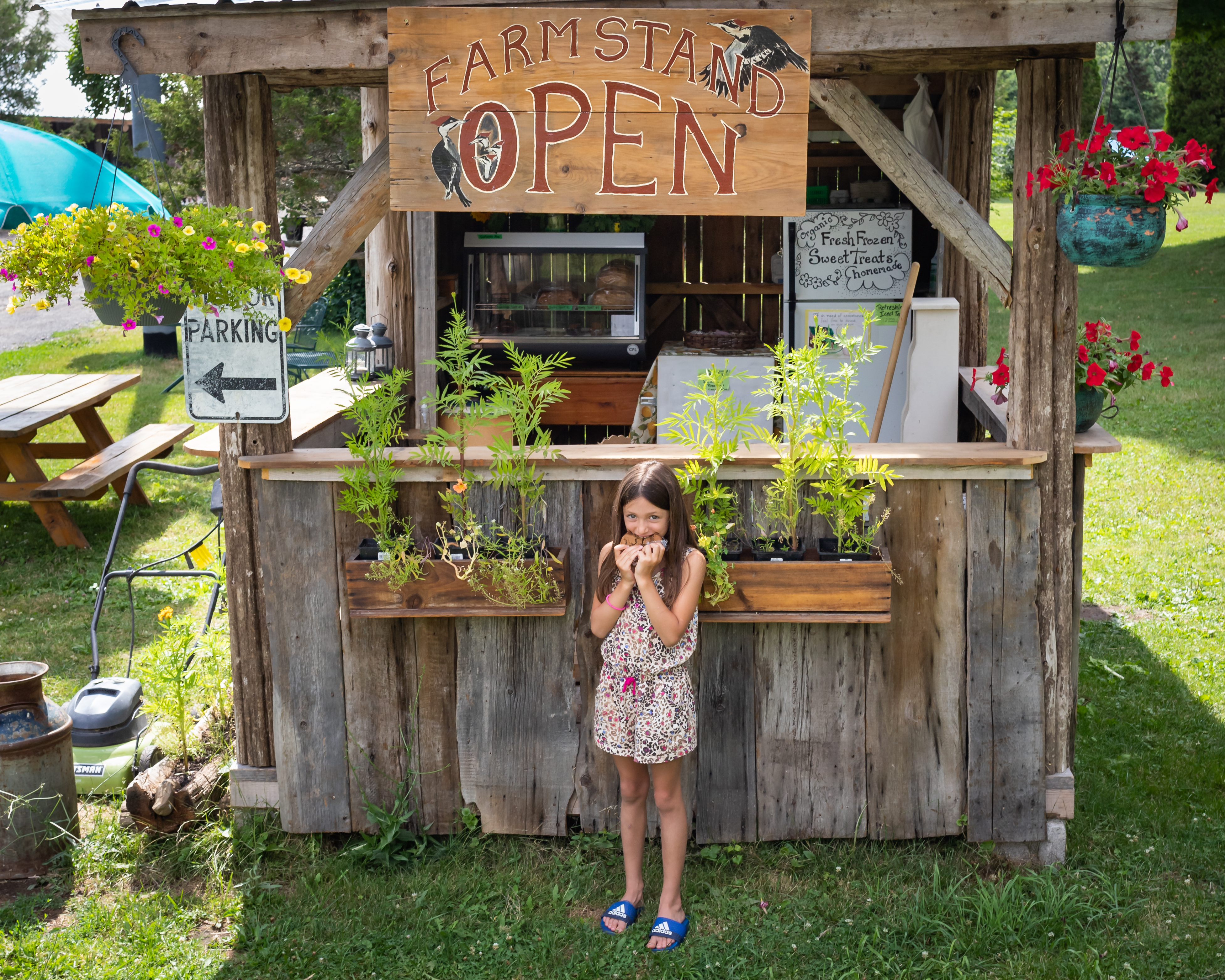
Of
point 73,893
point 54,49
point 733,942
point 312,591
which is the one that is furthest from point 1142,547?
point 54,49

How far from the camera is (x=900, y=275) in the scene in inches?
245

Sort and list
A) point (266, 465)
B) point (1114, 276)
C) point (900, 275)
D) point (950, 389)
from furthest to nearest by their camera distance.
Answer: point (1114, 276), point (900, 275), point (950, 389), point (266, 465)

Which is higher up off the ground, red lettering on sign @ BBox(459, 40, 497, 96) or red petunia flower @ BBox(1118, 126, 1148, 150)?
red lettering on sign @ BBox(459, 40, 497, 96)

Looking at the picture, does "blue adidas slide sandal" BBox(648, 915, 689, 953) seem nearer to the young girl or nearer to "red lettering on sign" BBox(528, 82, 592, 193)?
the young girl

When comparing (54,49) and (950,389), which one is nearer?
(950,389)

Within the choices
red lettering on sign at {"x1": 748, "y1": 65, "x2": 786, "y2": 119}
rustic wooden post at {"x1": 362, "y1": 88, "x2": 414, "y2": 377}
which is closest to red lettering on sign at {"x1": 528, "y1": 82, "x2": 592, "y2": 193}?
red lettering on sign at {"x1": 748, "y1": 65, "x2": 786, "y2": 119}

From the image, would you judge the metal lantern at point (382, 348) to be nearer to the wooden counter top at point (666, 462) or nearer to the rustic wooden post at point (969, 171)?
the wooden counter top at point (666, 462)

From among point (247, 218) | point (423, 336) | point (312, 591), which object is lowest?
point (312, 591)

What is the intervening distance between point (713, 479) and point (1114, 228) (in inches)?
52.0

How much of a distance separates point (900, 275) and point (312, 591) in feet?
12.9

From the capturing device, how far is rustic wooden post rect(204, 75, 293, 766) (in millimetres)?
3496

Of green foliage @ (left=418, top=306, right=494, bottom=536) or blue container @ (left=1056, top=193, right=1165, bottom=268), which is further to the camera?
green foliage @ (left=418, top=306, right=494, bottom=536)

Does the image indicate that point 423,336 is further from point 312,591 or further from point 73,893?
point 73,893

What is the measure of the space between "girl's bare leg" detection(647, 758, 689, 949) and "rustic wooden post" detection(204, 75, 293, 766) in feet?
4.55
